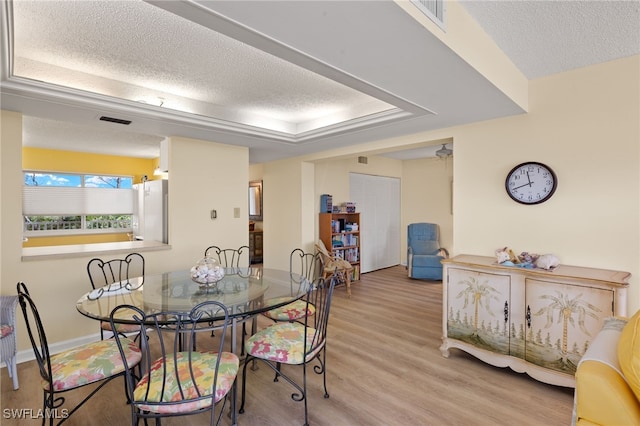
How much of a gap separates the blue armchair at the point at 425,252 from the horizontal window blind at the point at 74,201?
235 inches

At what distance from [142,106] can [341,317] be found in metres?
3.12

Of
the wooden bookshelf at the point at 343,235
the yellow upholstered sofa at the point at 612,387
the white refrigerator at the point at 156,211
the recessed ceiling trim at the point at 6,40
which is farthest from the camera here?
the wooden bookshelf at the point at 343,235

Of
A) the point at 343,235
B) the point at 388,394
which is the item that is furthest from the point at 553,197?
the point at 343,235

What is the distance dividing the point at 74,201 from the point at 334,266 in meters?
5.25

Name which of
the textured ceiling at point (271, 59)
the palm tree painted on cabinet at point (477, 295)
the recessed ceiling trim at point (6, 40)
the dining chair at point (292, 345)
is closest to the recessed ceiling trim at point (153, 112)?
the textured ceiling at point (271, 59)

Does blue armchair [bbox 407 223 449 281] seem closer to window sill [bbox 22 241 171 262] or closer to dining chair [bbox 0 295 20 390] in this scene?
window sill [bbox 22 241 171 262]

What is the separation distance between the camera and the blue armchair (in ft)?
18.8

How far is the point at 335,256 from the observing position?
18.0ft

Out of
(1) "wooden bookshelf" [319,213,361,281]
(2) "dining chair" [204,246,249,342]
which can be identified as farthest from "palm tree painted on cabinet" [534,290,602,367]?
(1) "wooden bookshelf" [319,213,361,281]

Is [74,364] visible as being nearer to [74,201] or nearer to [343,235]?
[343,235]

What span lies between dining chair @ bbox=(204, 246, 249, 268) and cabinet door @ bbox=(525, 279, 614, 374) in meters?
3.12

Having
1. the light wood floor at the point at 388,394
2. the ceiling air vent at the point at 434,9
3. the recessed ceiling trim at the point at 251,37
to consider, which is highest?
the ceiling air vent at the point at 434,9

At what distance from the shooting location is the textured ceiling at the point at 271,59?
1482mm

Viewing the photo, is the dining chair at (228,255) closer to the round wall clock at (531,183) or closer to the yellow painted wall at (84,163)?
the round wall clock at (531,183)
